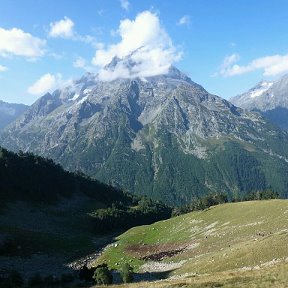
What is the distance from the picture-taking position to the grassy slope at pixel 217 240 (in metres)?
64.5

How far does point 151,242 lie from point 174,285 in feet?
246

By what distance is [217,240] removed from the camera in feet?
305

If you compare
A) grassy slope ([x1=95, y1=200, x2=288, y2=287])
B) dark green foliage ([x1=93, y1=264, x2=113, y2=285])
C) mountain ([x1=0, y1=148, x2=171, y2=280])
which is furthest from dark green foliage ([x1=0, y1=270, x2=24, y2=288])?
grassy slope ([x1=95, y1=200, x2=288, y2=287])

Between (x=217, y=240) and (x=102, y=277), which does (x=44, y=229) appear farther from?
(x=102, y=277)

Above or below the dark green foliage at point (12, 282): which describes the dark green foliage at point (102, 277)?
below

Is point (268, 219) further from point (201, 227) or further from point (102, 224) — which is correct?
point (102, 224)

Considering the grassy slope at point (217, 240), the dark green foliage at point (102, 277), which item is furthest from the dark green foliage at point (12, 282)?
the grassy slope at point (217, 240)

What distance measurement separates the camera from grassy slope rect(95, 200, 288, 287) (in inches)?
2539

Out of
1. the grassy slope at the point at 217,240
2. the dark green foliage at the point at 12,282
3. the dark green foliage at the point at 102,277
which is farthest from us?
the grassy slope at the point at 217,240

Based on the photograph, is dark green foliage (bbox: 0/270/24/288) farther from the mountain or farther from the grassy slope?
the grassy slope

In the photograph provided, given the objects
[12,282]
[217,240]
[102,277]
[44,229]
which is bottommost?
[217,240]

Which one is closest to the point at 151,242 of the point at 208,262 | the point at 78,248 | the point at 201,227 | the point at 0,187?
the point at 201,227

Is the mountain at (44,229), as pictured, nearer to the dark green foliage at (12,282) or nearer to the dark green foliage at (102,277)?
the dark green foliage at (12,282)

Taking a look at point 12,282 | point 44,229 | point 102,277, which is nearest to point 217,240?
point 102,277
